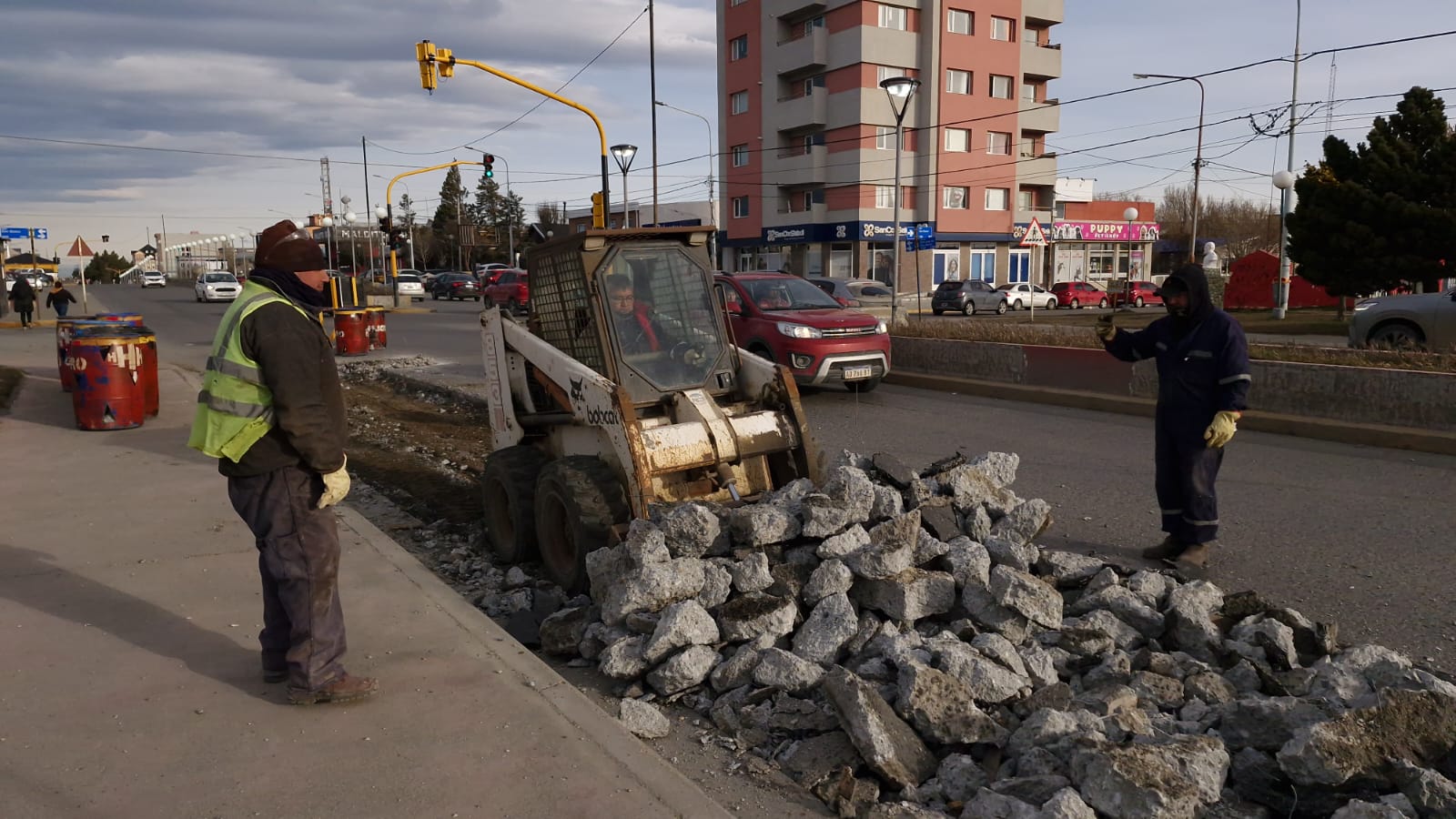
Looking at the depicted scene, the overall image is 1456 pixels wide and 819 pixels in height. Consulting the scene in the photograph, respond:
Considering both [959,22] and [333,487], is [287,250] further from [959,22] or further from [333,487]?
[959,22]

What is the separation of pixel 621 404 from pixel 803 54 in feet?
166

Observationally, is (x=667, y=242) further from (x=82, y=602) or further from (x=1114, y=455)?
(x=1114, y=455)

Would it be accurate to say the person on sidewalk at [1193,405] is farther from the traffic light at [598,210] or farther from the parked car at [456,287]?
the parked car at [456,287]

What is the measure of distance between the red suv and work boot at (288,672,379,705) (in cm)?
908

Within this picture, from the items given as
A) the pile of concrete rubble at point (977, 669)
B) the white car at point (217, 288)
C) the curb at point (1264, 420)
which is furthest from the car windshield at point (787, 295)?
the white car at point (217, 288)

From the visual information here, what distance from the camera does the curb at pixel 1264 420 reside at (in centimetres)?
939

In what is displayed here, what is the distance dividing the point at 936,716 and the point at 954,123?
174ft

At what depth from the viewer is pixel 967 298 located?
135 feet

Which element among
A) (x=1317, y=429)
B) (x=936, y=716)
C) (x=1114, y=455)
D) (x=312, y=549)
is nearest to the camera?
(x=936, y=716)

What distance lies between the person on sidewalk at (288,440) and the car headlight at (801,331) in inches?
363

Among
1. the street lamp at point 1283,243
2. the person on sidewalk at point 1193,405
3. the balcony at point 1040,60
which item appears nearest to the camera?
the person on sidewalk at point 1193,405

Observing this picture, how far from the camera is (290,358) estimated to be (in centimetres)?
387

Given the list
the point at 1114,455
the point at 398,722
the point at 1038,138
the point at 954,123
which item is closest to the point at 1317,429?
the point at 1114,455

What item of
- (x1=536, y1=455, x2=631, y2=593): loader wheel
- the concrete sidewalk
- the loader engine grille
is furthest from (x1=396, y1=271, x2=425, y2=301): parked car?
(x1=536, y1=455, x2=631, y2=593): loader wheel
